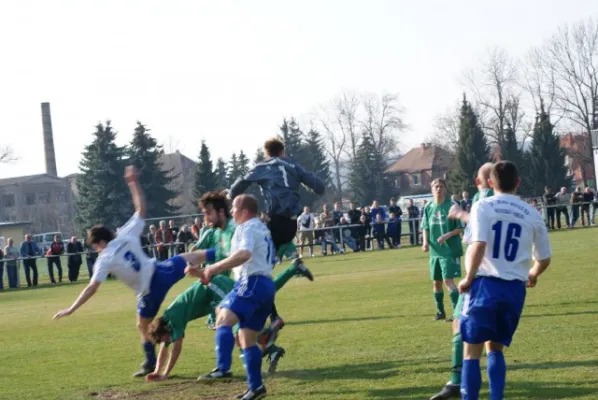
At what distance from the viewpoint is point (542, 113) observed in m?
80.0

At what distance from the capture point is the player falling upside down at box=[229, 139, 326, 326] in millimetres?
10625

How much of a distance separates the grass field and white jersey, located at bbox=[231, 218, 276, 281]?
1.23 metres

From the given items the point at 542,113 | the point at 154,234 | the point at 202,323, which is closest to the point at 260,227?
the point at 202,323

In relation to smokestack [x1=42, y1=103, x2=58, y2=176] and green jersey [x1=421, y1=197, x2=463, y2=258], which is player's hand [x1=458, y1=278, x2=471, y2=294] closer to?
green jersey [x1=421, y1=197, x2=463, y2=258]

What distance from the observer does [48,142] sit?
9812 centimetres

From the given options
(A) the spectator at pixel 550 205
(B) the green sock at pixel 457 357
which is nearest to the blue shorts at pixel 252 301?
(B) the green sock at pixel 457 357

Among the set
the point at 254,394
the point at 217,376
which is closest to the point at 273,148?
the point at 217,376

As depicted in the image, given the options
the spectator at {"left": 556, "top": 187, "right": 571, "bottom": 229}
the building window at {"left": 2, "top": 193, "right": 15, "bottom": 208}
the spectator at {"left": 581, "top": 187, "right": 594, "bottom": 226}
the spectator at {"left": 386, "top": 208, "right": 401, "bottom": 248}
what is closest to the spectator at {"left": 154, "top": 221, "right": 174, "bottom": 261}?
the spectator at {"left": 386, "top": 208, "right": 401, "bottom": 248}

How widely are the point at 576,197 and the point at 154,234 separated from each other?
17.4 metres

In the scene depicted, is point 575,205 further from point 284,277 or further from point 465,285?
point 465,285

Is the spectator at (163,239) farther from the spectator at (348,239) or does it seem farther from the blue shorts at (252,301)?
→ the blue shorts at (252,301)

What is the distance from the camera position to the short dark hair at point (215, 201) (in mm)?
10305

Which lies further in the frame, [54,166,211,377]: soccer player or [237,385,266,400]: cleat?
[54,166,211,377]: soccer player

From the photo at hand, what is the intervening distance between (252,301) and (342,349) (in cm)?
329
